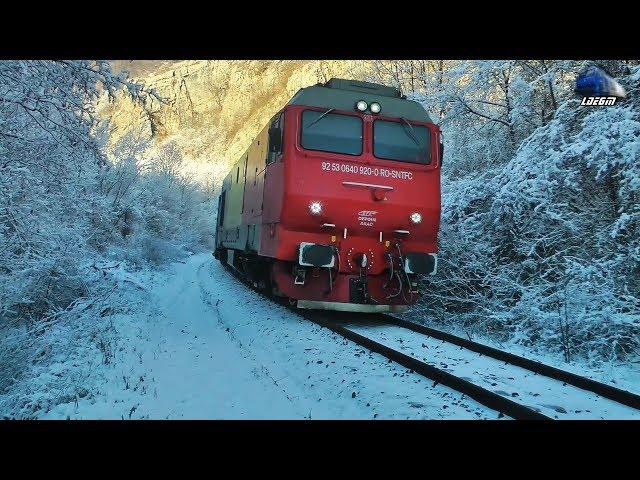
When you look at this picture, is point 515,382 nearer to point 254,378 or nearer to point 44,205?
point 254,378

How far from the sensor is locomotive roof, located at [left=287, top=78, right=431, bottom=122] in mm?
8703

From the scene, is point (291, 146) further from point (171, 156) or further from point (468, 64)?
point (171, 156)

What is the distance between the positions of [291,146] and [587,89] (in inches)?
193

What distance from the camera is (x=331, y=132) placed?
8.72m

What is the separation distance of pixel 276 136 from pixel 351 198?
1.61m

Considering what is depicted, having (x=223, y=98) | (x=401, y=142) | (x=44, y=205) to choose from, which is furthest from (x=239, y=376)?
(x=223, y=98)

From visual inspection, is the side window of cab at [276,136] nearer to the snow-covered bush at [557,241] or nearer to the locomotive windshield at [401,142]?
the locomotive windshield at [401,142]

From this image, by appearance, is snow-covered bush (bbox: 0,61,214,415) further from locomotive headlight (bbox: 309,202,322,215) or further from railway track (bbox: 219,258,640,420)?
railway track (bbox: 219,258,640,420)

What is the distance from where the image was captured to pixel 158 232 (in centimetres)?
2819

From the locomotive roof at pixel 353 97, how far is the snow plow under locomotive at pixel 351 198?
19 mm

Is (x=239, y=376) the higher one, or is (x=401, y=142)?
(x=401, y=142)

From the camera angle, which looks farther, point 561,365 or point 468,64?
point 468,64

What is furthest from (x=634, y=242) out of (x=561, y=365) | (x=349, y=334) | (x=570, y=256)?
(x=349, y=334)

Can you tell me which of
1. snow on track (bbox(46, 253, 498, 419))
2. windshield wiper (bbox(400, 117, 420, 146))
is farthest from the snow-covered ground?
windshield wiper (bbox(400, 117, 420, 146))
